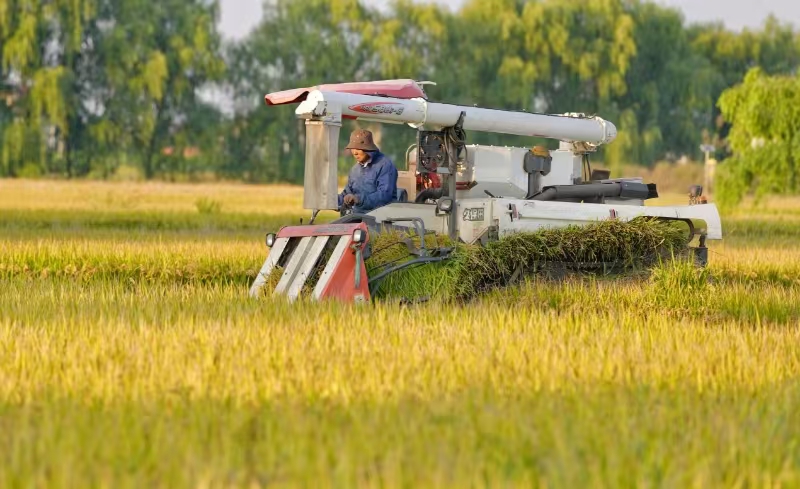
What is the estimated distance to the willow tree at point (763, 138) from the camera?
30.5m

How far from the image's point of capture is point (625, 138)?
54.9 metres

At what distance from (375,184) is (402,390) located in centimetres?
646

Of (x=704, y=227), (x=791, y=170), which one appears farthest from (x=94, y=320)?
(x=791, y=170)

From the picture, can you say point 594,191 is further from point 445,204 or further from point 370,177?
point 370,177

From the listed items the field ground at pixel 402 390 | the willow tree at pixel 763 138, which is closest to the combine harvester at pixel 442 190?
the field ground at pixel 402 390

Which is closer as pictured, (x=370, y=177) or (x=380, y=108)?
(x=380, y=108)

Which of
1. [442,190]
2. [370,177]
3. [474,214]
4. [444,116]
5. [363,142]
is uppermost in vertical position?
[444,116]

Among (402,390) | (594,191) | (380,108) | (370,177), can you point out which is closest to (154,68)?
(594,191)

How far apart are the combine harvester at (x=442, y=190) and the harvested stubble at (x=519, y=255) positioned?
0.14 meters

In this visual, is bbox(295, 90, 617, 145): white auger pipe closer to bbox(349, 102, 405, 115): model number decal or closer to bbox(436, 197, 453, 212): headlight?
bbox(349, 102, 405, 115): model number decal

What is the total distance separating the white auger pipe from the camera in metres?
11.2

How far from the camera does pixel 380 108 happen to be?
11.6 metres

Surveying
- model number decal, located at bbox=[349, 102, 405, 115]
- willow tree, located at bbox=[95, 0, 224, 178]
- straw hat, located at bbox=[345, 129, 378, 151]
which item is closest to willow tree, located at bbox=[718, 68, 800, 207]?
straw hat, located at bbox=[345, 129, 378, 151]

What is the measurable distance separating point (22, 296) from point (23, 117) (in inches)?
1491
